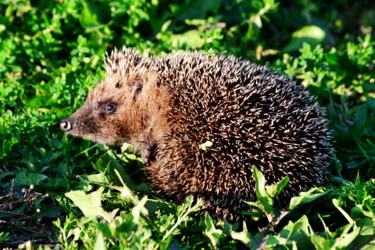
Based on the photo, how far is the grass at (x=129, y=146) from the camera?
12.3ft

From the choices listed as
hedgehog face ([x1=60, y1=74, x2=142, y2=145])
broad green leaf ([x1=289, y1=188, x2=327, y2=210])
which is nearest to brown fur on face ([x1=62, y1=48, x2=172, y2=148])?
hedgehog face ([x1=60, y1=74, x2=142, y2=145])

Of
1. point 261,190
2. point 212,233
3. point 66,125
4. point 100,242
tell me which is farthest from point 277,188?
A: point 66,125

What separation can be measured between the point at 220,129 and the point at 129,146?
1.19m

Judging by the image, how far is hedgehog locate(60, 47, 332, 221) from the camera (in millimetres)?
4109

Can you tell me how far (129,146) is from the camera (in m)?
4.97

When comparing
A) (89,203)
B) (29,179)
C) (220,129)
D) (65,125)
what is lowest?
(29,179)

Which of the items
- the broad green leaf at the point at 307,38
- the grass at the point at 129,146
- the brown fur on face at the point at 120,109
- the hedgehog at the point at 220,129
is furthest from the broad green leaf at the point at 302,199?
the broad green leaf at the point at 307,38

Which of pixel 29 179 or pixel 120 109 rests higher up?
pixel 120 109

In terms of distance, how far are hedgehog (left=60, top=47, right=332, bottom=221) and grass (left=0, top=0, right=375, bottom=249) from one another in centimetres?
19

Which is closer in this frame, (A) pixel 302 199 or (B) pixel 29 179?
(A) pixel 302 199

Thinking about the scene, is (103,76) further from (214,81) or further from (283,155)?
(283,155)

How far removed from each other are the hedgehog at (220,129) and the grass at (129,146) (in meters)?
0.19

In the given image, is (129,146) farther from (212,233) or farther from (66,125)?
(212,233)

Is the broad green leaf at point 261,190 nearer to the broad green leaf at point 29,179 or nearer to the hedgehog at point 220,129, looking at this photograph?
the hedgehog at point 220,129
